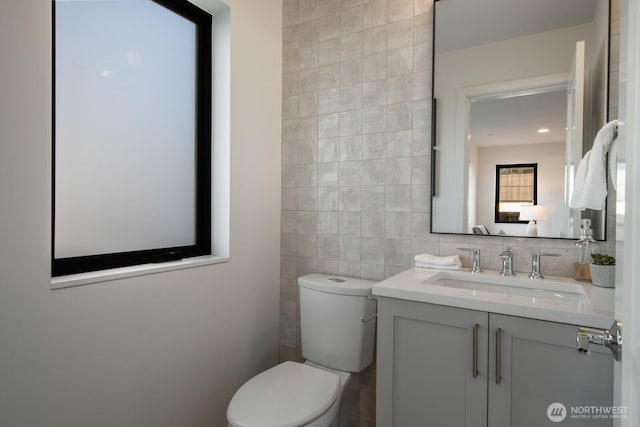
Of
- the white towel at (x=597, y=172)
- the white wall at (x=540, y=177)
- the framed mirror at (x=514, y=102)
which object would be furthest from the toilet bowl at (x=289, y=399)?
the white towel at (x=597, y=172)

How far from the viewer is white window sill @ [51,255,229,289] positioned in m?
1.18

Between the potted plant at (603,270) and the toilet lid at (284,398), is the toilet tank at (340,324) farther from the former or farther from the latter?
the potted plant at (603,270)

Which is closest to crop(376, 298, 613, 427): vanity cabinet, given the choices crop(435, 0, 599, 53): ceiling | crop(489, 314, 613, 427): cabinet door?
crop(489, 314, 613, 427): cabinet door

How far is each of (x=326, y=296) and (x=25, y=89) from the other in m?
1.31

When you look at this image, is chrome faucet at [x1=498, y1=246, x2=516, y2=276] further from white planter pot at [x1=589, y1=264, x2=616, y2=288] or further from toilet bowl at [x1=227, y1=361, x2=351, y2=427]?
toilet bowl at [x1=227, y1=361, x2=351, y2=427]

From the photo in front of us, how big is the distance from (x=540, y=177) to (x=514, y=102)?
0.32 meters

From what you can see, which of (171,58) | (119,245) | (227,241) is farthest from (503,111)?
(119,245)

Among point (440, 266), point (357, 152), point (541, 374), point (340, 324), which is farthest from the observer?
point (357, 152)

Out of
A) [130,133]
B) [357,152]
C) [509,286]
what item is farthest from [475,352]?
[130,133]

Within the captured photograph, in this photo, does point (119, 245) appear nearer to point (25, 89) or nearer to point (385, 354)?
point (25, 89)

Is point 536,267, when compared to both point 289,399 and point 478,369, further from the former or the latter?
point 289,399

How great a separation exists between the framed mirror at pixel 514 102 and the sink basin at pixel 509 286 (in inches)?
8.2

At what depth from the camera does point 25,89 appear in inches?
42.1

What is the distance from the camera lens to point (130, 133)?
1486mm
